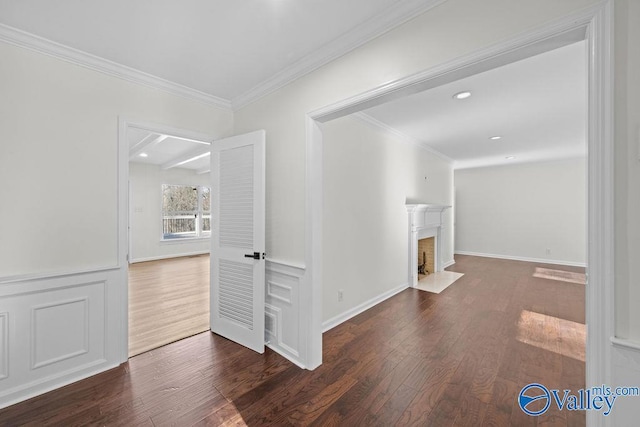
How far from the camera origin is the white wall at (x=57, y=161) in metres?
1.82

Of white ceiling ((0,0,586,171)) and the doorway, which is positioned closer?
white ceiling ((0,0,586,171))

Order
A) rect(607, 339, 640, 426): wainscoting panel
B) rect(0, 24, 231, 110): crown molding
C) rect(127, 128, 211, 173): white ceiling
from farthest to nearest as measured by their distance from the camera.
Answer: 1. rect(127, 128, 211, 173): white ceiling
2. rect(0, 24, 231, 110): crown molding
3. rect(607, 339, 640, 426): wainscoting panel

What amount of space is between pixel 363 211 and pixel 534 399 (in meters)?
2.33

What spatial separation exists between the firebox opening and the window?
6187mm

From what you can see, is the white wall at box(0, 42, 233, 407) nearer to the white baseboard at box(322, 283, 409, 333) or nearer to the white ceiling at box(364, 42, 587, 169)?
the white baseboard at box(322, 283, 409, 333)

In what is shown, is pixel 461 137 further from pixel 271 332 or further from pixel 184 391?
pixel 184 391

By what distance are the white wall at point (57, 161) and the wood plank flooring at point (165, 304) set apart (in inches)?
40.6

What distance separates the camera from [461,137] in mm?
4395

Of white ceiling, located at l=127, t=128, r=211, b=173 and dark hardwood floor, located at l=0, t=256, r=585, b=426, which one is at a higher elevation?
white ceiling, located at l=127, t=128, r=211, b=173

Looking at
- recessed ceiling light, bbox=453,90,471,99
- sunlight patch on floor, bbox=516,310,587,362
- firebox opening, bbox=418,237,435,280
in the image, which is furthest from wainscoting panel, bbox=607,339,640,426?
firebox opening, bbox=418,237,435,280

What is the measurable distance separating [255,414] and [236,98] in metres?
2.86

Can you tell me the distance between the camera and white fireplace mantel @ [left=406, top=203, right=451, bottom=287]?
454 centimetres

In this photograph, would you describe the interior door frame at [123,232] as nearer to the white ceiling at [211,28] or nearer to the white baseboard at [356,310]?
the white ceiling at [211,28]

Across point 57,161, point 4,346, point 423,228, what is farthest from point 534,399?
point 57,161
